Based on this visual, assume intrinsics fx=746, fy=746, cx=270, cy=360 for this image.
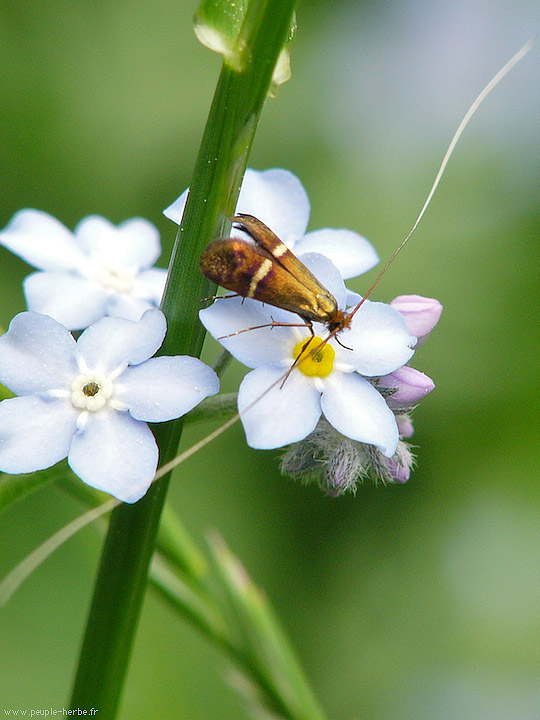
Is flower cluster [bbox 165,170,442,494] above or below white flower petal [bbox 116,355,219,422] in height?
above

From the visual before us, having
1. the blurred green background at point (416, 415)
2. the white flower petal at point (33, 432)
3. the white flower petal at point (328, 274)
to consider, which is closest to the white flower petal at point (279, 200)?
the white flower petal at point (328, 274)

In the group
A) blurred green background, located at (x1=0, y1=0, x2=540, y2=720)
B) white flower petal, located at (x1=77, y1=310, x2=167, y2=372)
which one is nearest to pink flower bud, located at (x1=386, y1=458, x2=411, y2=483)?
white flower petal, located at (x1=77, y1=310, x2=167, y2=372)

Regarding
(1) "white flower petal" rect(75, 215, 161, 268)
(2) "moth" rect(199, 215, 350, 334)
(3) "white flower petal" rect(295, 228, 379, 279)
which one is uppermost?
(1) "white flower petal" rect(75, 215, 161, 268)

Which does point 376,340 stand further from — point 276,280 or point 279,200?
point 279,200

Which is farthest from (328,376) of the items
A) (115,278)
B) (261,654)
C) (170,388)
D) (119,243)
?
(261,654)

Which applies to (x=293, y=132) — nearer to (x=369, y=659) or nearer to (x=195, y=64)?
(x=195, y=64)

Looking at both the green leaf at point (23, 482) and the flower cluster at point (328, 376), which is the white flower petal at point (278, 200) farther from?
the green leaf at point (23, 482)

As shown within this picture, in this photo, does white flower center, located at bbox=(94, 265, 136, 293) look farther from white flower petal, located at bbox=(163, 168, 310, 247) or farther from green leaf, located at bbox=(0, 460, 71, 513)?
green leaf, located at bbox=(0, 460, 71, 513)
